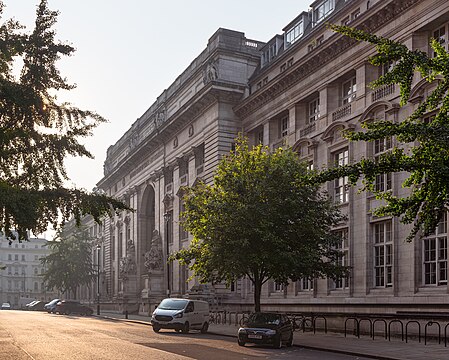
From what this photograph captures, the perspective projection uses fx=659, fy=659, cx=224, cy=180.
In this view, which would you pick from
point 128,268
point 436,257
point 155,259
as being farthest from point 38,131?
point 128,268

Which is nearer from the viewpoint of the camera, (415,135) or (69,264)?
(415,135)

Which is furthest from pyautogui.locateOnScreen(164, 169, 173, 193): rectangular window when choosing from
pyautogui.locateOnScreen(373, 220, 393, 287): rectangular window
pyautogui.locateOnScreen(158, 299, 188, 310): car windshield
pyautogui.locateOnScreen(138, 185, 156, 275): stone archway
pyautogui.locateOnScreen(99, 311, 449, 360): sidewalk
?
pyautogui.locateOnScreen(99, 311, 449, 360): sidewalk

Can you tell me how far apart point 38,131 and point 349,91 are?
22611 mm

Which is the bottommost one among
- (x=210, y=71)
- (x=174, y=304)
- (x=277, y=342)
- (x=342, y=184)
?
(x=277, y=342)

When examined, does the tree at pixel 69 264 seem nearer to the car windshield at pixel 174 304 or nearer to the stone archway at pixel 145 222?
the stone archway at pixel 145 222

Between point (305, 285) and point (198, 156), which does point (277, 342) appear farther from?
point (198, 156)

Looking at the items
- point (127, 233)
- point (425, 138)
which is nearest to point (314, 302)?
point (425, 138)

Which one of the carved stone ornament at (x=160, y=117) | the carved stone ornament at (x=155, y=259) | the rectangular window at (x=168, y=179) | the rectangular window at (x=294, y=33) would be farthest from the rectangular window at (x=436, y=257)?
the carved stone ornament at (x=160, y=117)

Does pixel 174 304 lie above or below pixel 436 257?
below

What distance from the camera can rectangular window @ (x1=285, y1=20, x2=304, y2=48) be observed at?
46.0 meters

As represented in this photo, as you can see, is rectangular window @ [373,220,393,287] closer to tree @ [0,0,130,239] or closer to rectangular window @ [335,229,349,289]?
rectangular window @ [335,229,349,289]

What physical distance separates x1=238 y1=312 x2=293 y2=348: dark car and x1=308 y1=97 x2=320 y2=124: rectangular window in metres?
19.3

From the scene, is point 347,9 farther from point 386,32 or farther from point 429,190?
point 429,190

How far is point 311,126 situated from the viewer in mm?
41531
